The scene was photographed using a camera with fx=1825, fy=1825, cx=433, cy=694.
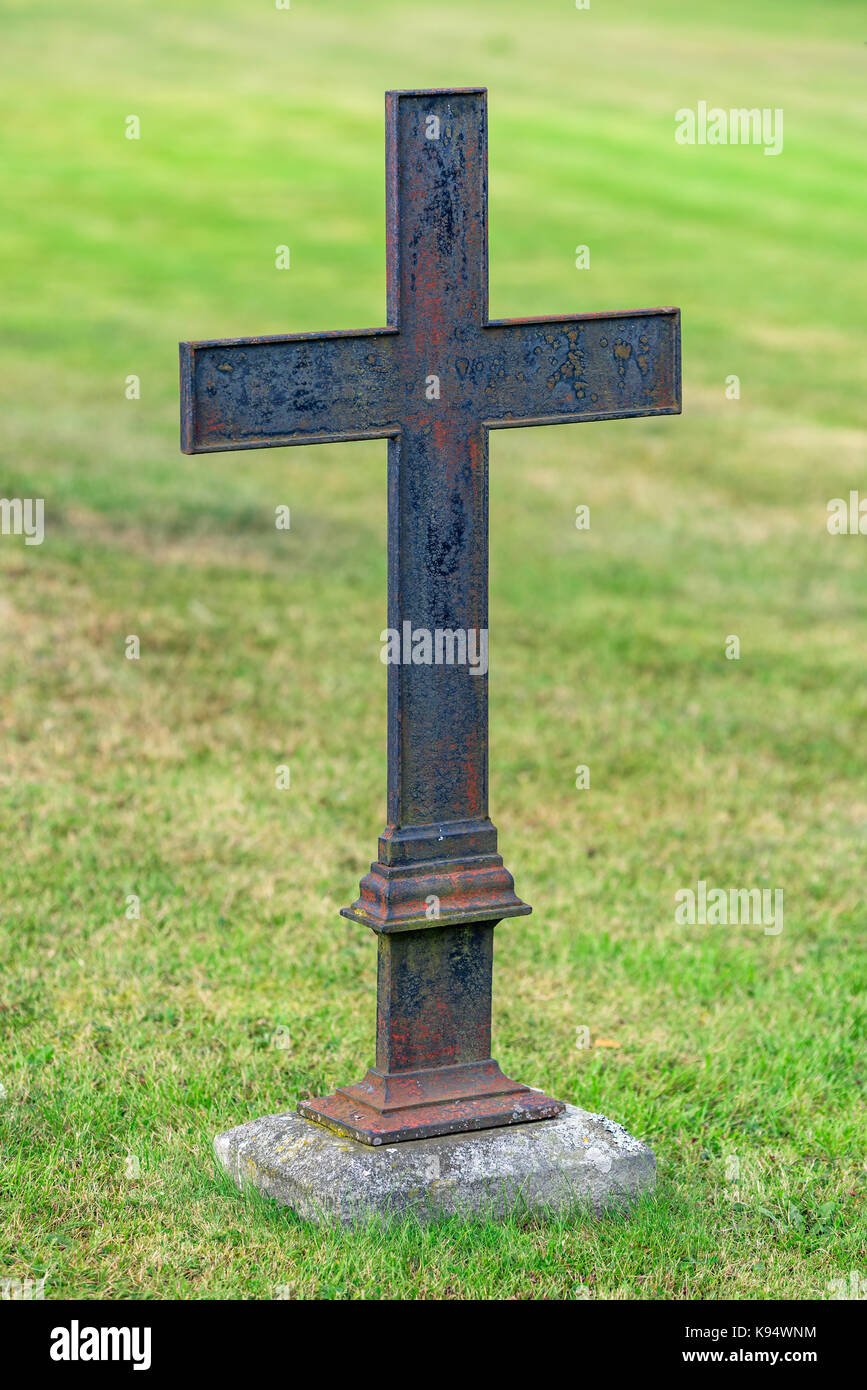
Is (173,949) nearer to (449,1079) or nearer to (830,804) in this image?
(449,1079)

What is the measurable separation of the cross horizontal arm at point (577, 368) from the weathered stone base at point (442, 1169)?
5.91 ft

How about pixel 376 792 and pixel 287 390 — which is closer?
pixel 287 390

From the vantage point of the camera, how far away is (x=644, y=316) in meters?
4.70

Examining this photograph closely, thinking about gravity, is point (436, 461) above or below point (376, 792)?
above

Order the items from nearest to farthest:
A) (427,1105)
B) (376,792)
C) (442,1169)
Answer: (442,1169) → (427,1105) → (376,792)

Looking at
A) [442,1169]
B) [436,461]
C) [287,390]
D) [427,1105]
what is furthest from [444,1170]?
[287,390]

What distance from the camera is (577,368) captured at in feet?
15.3

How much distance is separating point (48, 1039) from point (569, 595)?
6713mm

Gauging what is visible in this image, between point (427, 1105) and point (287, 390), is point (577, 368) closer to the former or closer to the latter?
point (287, 390)

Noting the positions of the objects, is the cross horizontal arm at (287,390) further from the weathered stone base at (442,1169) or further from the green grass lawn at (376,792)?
the green grass lawn at (376,792)

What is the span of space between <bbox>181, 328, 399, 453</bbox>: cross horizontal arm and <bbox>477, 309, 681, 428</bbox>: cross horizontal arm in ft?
0.79

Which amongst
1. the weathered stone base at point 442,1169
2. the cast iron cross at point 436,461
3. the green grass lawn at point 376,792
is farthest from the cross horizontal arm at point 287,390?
the green grass lawn at point 376,792

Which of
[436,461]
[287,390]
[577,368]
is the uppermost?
[577,368]

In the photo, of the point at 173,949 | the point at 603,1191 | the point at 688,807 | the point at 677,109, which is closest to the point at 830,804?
the point at 688,807
